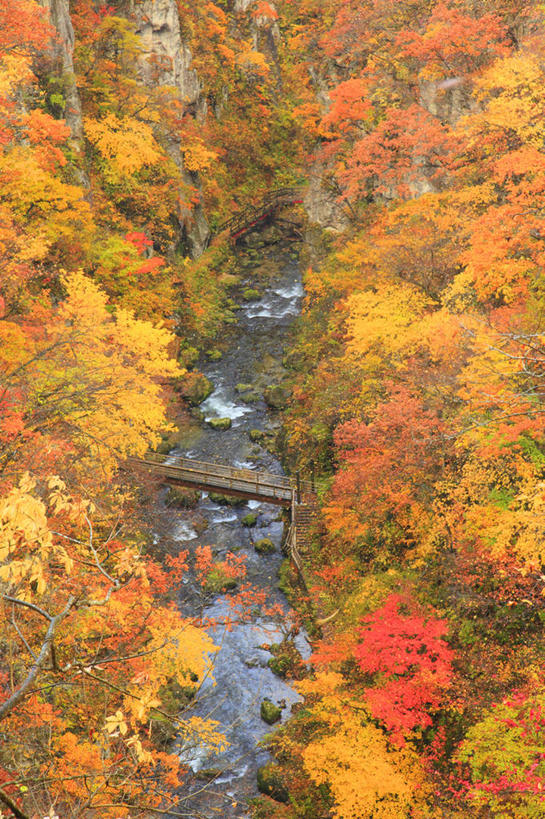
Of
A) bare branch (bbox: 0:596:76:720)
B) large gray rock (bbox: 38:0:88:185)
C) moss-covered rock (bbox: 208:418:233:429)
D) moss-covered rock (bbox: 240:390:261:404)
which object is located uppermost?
large gray rock (bbox: 38:0:88:185)

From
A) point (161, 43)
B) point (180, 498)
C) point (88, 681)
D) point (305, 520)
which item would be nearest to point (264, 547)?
point (305, 520)

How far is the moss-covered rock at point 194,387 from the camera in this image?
32469 millimetres

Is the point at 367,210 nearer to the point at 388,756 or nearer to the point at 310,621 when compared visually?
the point at 310,621

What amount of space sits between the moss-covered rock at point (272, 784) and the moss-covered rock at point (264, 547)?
9115 millimetres

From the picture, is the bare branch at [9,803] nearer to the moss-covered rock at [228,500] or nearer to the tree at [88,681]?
the tree at [88,681]

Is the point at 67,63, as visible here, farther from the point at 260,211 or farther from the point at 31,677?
the point at 31,677

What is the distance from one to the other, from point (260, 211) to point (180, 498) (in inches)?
1141

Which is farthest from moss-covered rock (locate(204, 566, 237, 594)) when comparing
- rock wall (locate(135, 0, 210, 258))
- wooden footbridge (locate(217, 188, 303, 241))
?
wooden footbridge (locate(217, 188, 303, 241))

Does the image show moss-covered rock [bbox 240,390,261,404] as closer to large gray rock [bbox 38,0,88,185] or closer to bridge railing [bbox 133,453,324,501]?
bridge railing [bbox 133,453,324,501]

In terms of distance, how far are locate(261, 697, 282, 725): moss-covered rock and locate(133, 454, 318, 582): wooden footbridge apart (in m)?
6.49

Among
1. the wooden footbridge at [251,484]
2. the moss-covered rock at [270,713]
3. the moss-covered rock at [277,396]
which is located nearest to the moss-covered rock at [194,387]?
the moss-covered rock at [277,396]

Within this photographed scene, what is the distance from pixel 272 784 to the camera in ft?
52.3

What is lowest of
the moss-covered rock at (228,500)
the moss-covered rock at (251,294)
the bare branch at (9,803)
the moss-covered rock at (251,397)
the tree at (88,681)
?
the moss-covered rock at (228,500)

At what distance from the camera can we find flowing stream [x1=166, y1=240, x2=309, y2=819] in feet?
55.6
